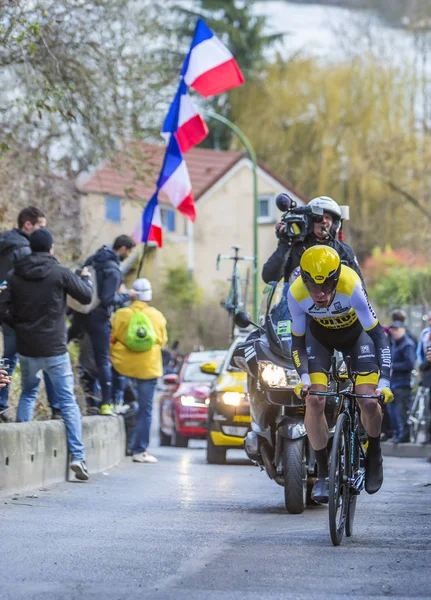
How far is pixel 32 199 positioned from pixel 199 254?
42966 mm

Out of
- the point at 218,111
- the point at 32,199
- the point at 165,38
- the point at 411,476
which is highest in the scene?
the point at 218,111

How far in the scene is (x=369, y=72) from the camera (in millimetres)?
49406

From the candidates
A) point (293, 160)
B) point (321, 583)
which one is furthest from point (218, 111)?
point (321, 583)

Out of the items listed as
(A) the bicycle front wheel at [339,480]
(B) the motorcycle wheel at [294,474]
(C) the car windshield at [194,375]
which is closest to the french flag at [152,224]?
(C) the car windshield at [194,375]

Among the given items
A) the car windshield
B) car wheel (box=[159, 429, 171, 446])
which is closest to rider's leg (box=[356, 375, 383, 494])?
the car windshield

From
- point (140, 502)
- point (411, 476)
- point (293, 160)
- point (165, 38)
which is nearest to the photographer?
point (140, 502)

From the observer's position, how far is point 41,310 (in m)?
11.9

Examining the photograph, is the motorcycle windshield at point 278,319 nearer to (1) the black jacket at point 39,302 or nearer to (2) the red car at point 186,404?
A: (1) the black jacket at point 39,302

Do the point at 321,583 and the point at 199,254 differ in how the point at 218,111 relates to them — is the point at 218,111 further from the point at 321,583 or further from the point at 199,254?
the point at 321,583

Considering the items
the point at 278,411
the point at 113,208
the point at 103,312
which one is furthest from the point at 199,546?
the point at 113,208

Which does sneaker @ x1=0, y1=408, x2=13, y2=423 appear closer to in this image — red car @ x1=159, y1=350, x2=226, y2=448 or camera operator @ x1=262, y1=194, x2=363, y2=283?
camera operator @ x1=262, y1=194, x2=363, y2=283

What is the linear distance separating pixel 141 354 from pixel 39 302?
11.8 feet

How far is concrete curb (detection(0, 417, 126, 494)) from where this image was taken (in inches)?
423

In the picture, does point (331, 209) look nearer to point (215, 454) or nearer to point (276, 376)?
point (276, 376)
